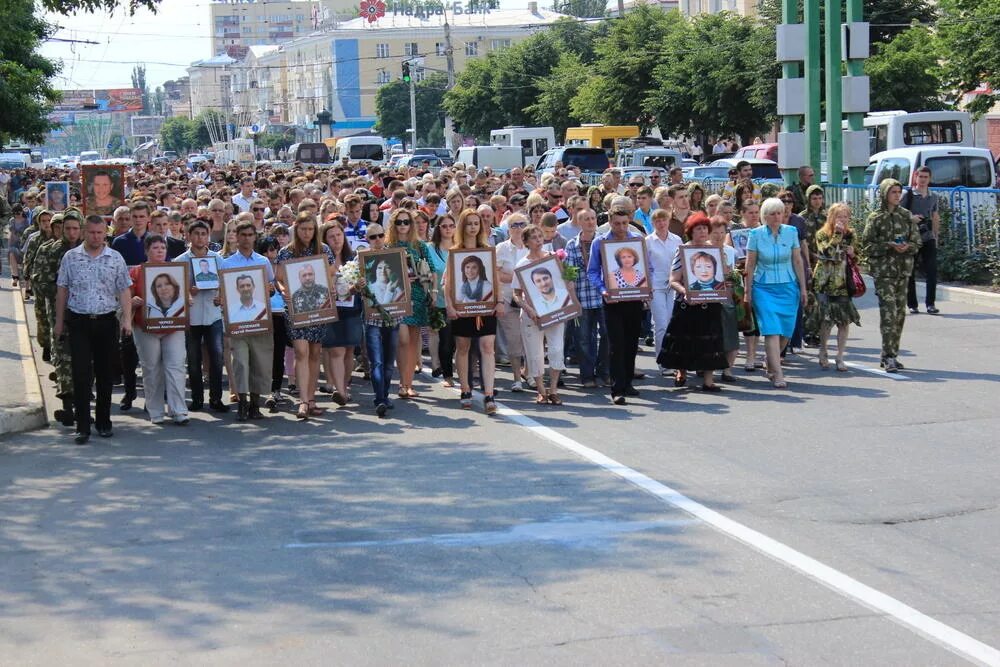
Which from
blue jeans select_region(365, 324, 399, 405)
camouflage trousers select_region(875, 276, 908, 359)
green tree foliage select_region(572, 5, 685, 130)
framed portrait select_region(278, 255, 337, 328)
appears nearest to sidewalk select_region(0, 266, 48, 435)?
framed portrait select_region(278, 255, 337, 328)

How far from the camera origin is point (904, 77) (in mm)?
47969

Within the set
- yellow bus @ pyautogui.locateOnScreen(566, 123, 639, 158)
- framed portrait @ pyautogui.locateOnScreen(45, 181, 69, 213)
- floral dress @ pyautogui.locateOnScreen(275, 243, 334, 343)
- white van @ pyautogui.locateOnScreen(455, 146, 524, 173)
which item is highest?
yellow bus @ pyautogui.locateOnScreen(566, 123, 639, 158)

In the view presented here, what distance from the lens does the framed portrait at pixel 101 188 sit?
17.5 metres

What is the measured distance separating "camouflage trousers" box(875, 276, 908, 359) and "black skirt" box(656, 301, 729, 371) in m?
1.82

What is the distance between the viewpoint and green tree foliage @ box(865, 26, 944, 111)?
47062mm

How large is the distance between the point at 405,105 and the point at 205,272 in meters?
110

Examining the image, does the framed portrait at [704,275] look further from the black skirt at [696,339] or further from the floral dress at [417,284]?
the floral dress at [417,284]

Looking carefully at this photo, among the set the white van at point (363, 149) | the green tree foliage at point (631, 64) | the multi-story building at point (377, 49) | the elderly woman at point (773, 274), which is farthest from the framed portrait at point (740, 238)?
the multi-story building at point (377, 49)

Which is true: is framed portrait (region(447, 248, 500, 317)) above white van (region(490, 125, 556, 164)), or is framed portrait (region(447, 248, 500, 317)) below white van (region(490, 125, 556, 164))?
below

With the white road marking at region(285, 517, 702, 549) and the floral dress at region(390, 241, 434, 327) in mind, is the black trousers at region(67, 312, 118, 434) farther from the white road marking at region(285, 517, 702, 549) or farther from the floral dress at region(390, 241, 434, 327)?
the white road marking at region(285, 517, 702, 549)

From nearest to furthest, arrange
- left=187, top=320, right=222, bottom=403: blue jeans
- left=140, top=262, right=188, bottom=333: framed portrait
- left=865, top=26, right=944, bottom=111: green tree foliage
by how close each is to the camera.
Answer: left=140, top=262, right=188, bottom=333: framed portrait
left=187, top=320, right=222, bottom=403: blue jeans
left=865, top=26, right=944, bottom=111: green tree foliage

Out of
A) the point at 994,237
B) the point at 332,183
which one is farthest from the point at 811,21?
the point at 332,183

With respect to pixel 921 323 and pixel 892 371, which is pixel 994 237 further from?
pixel 892 371

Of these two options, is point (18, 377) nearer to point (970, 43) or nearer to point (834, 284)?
point (834, 284)
